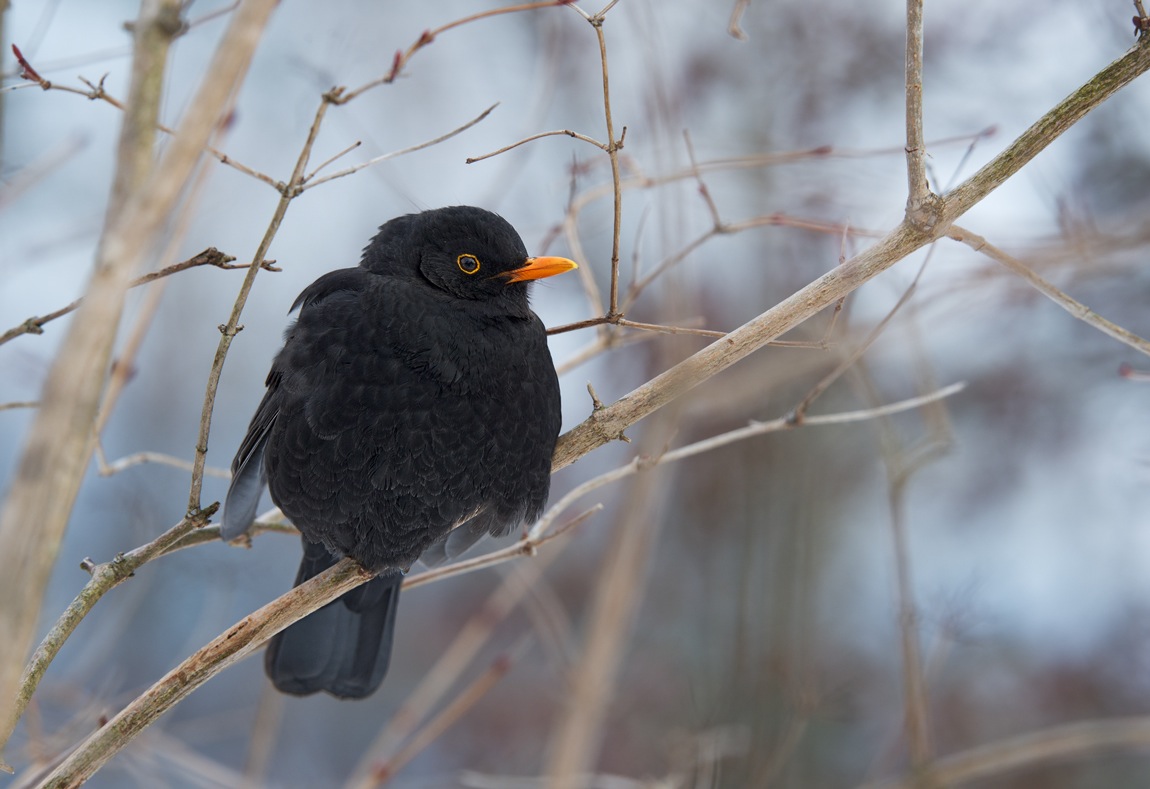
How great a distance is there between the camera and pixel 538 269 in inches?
126

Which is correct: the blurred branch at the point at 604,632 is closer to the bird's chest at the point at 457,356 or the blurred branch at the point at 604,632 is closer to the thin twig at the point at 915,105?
the bird's chest at the point at 457,356

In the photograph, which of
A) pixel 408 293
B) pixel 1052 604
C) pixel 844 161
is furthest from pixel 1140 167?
pixel 408 293

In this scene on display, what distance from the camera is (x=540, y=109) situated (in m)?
3.53

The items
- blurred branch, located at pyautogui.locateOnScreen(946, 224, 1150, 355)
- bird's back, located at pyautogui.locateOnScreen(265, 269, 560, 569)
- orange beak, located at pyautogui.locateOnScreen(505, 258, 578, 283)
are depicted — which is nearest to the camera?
blurred branch, located at pyautogui.locateOnScreen(946, 224, 1150, 355)

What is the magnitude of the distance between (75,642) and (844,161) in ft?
20.2

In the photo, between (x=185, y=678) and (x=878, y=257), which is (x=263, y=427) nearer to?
(x=185, y=678)

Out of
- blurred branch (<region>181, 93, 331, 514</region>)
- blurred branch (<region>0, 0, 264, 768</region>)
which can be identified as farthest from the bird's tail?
blurred branch (<region>0, 0, 264, 768</region>)

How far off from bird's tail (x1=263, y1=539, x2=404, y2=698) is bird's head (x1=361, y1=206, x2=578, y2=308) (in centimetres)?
105

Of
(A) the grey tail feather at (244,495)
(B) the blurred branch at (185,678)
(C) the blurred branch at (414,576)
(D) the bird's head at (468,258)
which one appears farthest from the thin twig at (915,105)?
(A) the grey tail feather at (244,495)

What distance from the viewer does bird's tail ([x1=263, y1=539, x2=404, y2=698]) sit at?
351 centimetres

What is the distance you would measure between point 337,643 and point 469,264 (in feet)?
4.75

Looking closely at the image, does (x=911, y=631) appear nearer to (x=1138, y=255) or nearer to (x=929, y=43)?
(x=1138, y=255)

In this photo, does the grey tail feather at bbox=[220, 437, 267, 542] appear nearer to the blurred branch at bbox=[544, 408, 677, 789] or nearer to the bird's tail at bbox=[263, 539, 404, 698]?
the bird's tail at bbox=[263, 539, 404, 698]

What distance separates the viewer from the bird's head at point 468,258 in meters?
3.26
